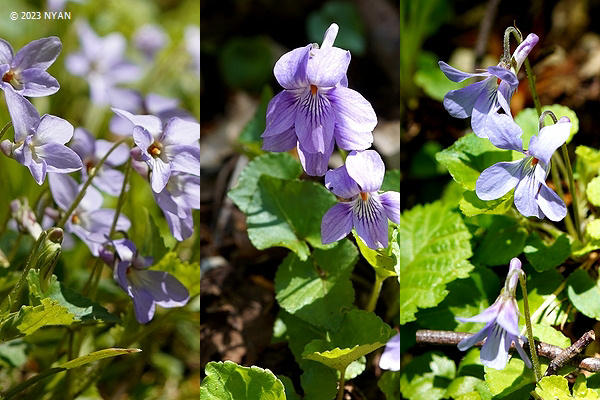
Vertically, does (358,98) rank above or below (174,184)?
above

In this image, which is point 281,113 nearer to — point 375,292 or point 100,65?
point 375,292

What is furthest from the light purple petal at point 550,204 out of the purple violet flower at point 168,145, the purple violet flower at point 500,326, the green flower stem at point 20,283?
the green flower stem at point 20,283

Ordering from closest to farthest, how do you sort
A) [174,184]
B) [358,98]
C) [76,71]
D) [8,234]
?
[358,98], [174,184], [8,234], [76,71]

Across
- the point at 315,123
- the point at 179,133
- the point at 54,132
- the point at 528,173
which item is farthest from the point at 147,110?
the point at 528,173

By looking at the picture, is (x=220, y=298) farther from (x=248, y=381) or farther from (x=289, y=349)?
(x=248, y=381)

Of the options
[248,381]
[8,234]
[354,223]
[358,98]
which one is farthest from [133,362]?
[358,98]

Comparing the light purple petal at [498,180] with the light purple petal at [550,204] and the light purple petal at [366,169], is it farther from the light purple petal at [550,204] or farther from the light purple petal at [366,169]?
the light purple petal at [366,169]
